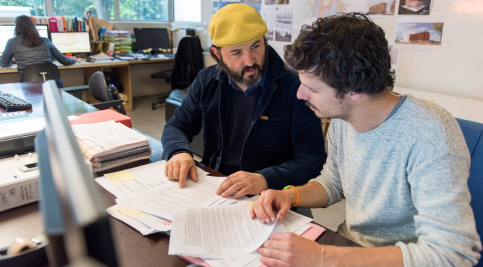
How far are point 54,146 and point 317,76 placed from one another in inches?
25.3

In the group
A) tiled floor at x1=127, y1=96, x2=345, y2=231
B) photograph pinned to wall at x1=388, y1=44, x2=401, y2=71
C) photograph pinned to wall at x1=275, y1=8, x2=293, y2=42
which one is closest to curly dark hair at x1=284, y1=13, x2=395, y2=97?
tiled floor at x1=127, y1=96, x2=345, y2=231

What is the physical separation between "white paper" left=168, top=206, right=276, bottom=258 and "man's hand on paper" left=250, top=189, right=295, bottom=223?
2 centimetres

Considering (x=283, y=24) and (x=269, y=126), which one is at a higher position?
(x=283, y=24)

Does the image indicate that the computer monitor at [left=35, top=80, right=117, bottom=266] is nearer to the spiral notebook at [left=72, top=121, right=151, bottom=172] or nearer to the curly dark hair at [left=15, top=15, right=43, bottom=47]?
the spiral notebook at [left=72, top=121, right=151, bottom=172]

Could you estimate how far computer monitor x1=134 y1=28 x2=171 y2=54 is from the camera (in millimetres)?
5051

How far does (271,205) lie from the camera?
2.96ft

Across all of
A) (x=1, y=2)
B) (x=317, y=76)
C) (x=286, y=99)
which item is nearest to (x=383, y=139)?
(x=317, y=76)

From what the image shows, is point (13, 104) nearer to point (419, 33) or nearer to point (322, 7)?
point (322, 7)

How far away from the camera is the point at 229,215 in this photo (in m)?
0.88

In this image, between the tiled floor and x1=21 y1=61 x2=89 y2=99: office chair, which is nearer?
the tiled floor

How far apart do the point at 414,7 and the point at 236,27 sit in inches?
84.3

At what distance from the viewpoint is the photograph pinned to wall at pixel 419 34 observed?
2.69 m

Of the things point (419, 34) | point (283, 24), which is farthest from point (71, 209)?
point (283, 24)

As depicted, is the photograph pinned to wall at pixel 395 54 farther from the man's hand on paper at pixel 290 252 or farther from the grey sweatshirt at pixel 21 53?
the grey sweatshirt at pixel 21 53
